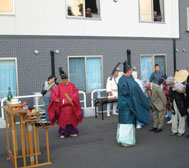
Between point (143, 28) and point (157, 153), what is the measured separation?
8.48 meters

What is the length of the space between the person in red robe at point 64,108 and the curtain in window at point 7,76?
3.29m

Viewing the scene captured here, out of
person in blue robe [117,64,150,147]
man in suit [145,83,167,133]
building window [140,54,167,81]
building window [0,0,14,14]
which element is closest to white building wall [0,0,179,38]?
building window [0,0,14,14]

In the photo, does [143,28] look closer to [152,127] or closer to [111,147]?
[152,127]

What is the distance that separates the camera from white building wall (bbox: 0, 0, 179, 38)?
35.5 feet

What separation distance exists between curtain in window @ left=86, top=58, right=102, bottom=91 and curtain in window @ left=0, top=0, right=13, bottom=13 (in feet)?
12.3

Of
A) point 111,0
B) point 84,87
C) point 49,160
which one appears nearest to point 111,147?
point 49,160

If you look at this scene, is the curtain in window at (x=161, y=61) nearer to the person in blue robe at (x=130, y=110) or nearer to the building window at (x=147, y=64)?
the building window at (x=147, y=64)

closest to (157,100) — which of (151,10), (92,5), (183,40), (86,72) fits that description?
(86,72)

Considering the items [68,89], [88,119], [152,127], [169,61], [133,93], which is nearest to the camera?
[133,93]

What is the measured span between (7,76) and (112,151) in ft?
19.0

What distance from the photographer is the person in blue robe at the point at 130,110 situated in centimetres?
685

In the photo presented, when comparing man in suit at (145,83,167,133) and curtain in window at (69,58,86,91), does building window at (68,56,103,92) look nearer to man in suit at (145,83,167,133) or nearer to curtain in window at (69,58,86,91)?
curtain in window at (69,58,86,91)

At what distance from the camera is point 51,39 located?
11430mm

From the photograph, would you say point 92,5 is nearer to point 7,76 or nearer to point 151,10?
point 151,10
